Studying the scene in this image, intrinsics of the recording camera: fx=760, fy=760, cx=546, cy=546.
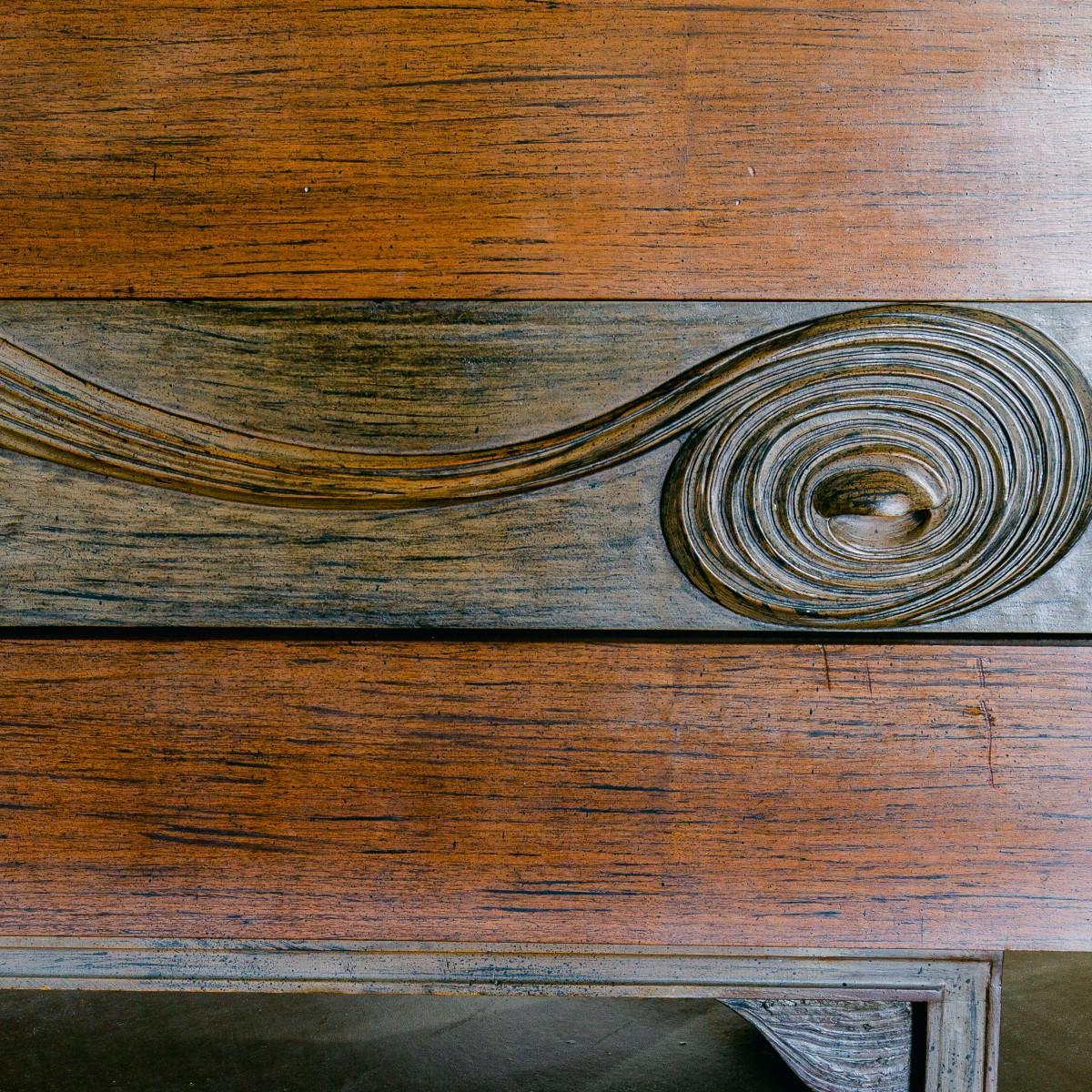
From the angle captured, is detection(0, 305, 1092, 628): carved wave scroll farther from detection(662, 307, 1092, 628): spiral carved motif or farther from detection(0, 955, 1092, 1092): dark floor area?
detection(0, 955, 1092, 1092): dark floor area

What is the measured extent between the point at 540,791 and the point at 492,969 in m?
0.16

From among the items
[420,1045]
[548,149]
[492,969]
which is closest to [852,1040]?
[492,969]

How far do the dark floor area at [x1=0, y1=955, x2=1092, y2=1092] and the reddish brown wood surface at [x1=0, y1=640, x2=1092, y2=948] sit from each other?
12.1 inches

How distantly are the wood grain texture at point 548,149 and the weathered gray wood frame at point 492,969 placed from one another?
0.54m

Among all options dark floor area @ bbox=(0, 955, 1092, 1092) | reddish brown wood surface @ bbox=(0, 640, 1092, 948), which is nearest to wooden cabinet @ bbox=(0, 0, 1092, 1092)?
reddish brown wood surface @ bbox=(0, 640, 1092, 948)

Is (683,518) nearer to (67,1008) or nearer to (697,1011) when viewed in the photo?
(697,1011)

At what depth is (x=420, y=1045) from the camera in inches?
33.2

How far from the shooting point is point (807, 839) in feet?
2.07

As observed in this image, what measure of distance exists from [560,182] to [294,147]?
0.22 m

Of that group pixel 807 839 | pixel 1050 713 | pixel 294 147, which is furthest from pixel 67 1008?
pixel 1050 713

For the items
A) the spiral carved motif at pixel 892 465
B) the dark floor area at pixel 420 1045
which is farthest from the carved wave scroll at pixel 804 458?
Answer: the dark floor area at pixel 420 1045

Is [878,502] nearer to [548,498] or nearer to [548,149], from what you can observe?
[548,498]

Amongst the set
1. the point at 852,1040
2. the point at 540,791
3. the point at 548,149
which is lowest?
the point at 852,1040

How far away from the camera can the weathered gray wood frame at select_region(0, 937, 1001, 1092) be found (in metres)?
0.64
